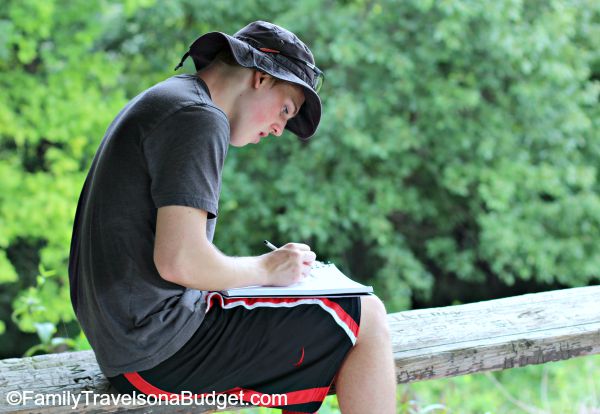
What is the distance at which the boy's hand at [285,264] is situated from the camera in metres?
1.53

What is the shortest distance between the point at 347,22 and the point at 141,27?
1556 mm

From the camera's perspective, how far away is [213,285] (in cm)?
140

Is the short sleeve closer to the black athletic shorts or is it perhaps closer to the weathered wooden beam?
the black athletic shorts

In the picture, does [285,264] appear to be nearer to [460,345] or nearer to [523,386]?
[460,345]

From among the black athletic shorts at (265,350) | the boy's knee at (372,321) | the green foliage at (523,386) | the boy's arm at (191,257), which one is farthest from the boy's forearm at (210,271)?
the green foliage at (523,386)

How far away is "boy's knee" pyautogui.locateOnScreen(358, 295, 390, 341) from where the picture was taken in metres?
1.53

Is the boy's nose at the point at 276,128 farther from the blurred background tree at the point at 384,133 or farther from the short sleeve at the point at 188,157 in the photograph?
the blurred background tree at the point at 384,133

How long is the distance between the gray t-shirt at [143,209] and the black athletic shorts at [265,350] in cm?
4

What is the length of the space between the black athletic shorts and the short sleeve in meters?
0.29

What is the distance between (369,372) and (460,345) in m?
0.44

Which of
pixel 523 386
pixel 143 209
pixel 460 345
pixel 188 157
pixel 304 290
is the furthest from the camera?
pixel 523 386

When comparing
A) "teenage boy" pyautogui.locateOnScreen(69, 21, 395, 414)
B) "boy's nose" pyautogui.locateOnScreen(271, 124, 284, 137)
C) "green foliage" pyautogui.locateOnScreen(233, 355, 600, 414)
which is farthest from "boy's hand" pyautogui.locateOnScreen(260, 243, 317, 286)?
"green foliage" pyautogui.locateOnScreen(233, 355, 600, 414)

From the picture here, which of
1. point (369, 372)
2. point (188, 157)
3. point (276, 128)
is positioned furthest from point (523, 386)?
point (188, 157)

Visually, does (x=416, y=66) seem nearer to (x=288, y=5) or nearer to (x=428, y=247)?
(x=288, y=5)
